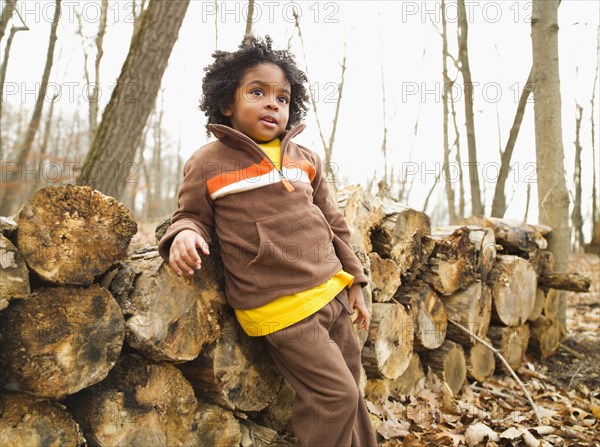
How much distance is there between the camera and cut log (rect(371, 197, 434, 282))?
2943 millimetres

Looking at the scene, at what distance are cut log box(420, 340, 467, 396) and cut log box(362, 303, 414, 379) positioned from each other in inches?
16.8

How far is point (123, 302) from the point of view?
1593 millimetres

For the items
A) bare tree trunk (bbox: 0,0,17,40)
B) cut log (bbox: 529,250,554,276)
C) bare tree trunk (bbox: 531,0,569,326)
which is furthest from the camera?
bare tree trunk (bbox: 0,0,17,40)

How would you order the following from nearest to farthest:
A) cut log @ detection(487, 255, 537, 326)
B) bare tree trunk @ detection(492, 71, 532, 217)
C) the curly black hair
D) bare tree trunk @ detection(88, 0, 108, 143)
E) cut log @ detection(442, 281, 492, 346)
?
the curly black hair → cut log @ detection(442, 281, 492, 346) → cut log @ detection(487, 255, 537, 326) → bare tree trunk @ detection(492, 71, 532, 217) → bare tree trunk @ detection(88, 0, 108, 143)

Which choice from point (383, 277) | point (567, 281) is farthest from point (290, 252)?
point (567, 281)

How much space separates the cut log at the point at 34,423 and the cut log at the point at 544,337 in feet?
13.7

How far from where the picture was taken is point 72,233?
145cm

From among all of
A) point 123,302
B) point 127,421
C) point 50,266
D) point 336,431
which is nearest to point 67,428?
point 127,421

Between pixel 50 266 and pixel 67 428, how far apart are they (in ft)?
1.74

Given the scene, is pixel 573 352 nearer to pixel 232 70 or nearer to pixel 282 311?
pixel 282 311

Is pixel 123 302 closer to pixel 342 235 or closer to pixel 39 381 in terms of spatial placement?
pixel 39 381

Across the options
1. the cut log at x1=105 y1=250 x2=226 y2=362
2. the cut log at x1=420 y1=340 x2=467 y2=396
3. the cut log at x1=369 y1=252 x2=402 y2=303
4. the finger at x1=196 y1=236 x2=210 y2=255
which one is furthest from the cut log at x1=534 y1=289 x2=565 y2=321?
the finger at x1=196 y1=236 x2=210 y2=255

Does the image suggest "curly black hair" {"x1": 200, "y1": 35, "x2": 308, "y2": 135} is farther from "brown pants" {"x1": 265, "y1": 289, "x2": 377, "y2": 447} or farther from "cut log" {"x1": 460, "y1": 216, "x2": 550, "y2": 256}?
"cut log" {"x1": 460, "y1": 216, "x2": 550, "y2": 256}

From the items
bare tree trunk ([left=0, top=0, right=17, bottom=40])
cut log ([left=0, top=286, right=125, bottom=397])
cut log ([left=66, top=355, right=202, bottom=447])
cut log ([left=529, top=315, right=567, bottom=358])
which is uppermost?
bare tree trunk ([left=0, top=0, right=17, bottom=40])
